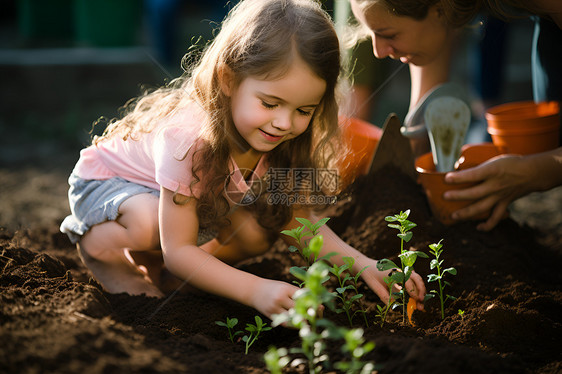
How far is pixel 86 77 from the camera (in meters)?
5.06

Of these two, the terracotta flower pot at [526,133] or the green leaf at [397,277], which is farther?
the terracotta flower pot at [526,133]

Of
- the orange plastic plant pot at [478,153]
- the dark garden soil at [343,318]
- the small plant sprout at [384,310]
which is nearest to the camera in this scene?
the dark garden soil at [343,318]

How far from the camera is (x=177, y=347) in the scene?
1.33 m

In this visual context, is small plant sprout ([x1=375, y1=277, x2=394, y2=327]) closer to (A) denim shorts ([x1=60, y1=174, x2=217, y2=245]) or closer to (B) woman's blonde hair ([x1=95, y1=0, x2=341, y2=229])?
(B) woman's blonde hair ([x1=95, y1=0, x2=341, y2=229])

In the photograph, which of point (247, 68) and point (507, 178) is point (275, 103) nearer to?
point (247, 68)

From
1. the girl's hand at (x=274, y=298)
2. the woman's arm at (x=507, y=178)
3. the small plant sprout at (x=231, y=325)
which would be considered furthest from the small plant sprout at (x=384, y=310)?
the woman's arm at (x=507, y=178)

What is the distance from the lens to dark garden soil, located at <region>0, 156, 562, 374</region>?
116 cm

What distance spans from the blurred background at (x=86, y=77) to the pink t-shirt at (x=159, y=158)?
1011 millimetres

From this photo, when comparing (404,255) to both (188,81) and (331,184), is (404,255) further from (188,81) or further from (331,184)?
(188,81)

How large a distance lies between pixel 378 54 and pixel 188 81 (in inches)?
27.7

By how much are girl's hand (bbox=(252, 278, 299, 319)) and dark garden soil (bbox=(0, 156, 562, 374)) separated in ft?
0.32

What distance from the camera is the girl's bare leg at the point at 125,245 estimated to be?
1779 millimetres

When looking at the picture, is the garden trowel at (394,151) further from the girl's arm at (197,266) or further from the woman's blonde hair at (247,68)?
the girl's arm at (197,266)

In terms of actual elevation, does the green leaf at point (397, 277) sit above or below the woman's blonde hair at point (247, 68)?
below
